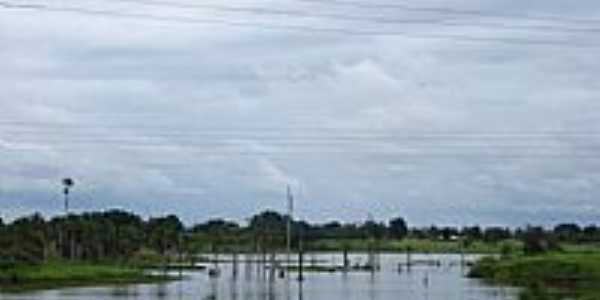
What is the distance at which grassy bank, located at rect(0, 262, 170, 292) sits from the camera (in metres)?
126

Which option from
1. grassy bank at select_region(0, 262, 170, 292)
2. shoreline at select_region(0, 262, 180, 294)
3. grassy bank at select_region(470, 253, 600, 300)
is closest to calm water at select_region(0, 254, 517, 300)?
grassy bank at select_region(470, 253, 600, 300)

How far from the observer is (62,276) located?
445 ft

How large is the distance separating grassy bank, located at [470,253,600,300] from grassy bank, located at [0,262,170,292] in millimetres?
39274

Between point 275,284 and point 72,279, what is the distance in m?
21.7

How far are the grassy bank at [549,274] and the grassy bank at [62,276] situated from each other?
1546 inches

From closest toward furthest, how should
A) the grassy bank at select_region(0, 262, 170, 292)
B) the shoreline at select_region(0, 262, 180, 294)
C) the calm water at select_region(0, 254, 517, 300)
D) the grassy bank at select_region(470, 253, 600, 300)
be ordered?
the calm water at select_region(0, 254, 517, 300) → the grassy bank at select_region(470, 253, 600, 300) → the shoreline at select_region(0, 262, 180, 294) → the grassy bank at select_region(0, 262, 170, 292)

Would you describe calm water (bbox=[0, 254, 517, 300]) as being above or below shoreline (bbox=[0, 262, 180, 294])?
below

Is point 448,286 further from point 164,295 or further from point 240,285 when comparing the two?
point 164,295

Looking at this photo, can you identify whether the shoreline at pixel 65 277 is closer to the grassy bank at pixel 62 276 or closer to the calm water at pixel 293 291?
the grassy bank at pixel 62 276

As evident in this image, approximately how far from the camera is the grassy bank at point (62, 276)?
12625cm

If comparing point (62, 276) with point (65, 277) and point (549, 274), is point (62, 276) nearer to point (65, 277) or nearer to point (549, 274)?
point (65, 277)

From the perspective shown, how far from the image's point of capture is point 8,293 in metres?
112

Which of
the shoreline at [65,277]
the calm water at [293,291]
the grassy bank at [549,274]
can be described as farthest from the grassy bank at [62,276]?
the grassy bank at [549,274]

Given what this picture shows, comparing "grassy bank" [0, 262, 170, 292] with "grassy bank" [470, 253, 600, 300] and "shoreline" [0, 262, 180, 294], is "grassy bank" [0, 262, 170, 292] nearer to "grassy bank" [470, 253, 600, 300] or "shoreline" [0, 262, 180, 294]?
"shoreline" [0, 262, 180, 294]
